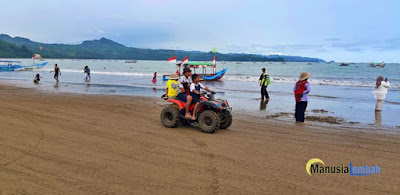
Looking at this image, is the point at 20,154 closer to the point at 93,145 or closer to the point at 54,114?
the point at 93,145

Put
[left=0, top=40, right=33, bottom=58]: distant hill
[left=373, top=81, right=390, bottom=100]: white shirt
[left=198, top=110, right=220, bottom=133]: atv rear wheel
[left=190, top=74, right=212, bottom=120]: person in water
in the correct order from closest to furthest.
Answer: [left=198, top=110, right=220, bottom=133]: atv rear wheel < [left=190, top=74, right=212, bottom=120]: person in water < [left=373, top=81, right=390, bottom=100]: white shirt < [left=0, top=40, right=33, bottom=58]: distant hill

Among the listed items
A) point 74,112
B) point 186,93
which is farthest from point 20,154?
point 74,112

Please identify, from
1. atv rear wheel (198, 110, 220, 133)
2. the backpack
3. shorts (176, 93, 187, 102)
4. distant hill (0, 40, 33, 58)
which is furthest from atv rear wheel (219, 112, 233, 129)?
distant hill (0, 40, 33, 58)

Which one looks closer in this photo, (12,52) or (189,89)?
(189,89)

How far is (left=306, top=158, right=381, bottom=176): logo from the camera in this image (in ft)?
14.7

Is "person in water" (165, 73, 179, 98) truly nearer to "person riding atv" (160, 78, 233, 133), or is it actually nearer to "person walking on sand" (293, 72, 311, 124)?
"person riding atv" (160, 78, 233, 133)

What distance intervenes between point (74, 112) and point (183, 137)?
4.66 metres

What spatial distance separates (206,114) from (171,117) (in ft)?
3.80

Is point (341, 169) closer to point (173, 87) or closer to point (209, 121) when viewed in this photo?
point (209, 121)

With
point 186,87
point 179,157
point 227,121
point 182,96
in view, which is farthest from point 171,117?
point 179,157

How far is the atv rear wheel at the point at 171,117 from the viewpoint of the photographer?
7.38 metres

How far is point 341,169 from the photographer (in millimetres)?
4629

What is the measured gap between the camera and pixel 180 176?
4148mm

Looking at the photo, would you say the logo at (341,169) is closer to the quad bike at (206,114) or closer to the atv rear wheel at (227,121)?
the quad bike at (206,114)
